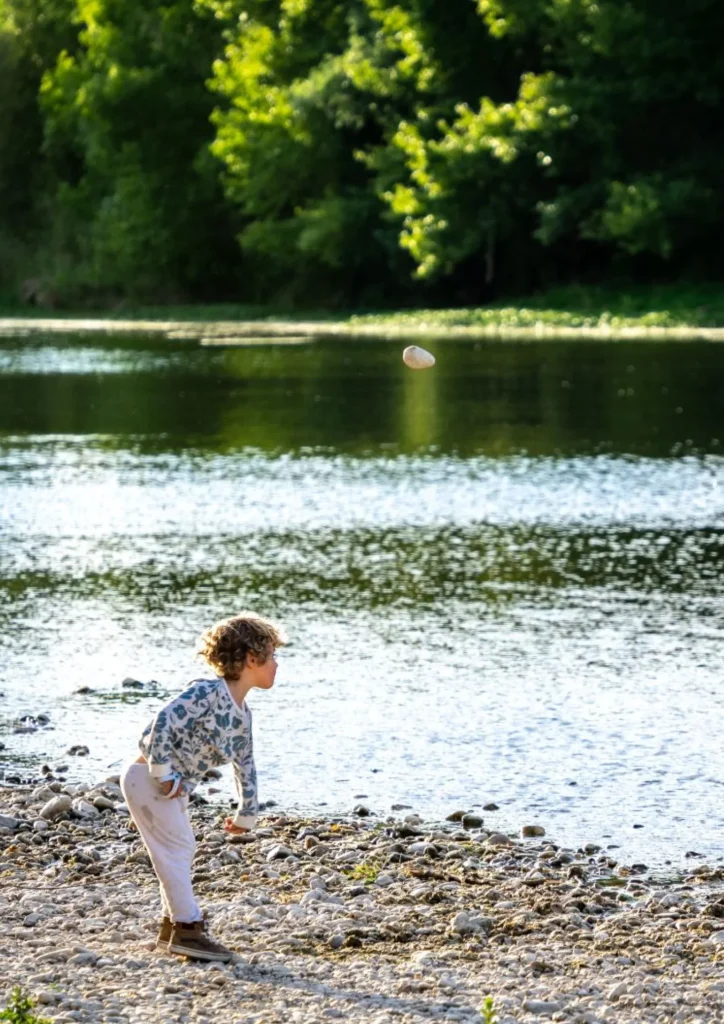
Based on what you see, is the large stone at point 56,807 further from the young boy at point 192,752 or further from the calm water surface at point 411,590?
the young boy at point 192,752

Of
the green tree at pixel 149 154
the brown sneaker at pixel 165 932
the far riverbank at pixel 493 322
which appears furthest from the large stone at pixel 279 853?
the green tree at pixel 149 154

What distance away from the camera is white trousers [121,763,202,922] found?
616cm

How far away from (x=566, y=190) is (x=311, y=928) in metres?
49.1

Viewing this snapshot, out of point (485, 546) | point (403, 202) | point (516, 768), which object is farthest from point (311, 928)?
point (403, 202)

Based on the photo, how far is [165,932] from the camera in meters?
6.11

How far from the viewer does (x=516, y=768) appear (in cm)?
859

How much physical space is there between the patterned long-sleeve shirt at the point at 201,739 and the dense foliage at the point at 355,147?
43728 millimetres

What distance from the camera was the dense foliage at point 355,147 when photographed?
2023 inches

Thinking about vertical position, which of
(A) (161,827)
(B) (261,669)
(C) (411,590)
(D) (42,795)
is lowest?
(C) (411,590)

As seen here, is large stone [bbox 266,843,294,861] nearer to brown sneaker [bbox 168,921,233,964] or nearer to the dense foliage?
brown sneaker [bbox 168,921,233,964]

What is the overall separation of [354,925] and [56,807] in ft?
5.97

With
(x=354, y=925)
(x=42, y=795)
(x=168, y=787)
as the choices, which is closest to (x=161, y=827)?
(x=168, y=787)

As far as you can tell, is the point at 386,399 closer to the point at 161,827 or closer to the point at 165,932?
the point at 161,827

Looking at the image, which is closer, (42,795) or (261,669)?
(261,669)
